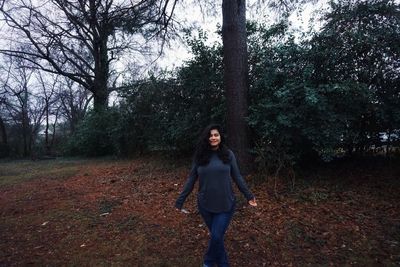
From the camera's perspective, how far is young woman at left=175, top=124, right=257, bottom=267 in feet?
12.1

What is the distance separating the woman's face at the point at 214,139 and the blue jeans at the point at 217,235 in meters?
0.77

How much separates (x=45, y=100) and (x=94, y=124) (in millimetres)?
11556

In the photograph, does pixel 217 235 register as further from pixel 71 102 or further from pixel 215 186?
pixel 71 102

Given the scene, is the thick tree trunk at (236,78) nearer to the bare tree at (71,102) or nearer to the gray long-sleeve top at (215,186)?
the gray long-sleeve top at (215,186)


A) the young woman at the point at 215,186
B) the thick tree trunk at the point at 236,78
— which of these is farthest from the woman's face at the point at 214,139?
the thick tree trunk at the point at 236,78

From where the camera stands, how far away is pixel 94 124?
16.4 metres

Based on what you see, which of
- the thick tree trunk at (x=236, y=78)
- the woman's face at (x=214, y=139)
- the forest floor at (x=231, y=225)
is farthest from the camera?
the thick tree trunk at (x=236, y=78)

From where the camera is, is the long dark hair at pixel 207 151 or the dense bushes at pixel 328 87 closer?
the long dark hair at pixel 207 151

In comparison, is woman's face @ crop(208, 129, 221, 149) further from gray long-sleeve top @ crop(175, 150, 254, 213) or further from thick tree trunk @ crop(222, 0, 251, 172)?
thick tree trunk @ crop(222, 0, 251, 172)

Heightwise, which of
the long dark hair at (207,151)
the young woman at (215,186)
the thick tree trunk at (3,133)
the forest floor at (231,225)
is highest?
the thick tree trunk at (3,133)

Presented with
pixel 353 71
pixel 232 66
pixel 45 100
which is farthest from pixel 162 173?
pixel 45 100

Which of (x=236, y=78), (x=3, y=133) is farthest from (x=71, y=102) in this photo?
(x=236, y=78)

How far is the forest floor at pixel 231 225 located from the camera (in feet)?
14.1

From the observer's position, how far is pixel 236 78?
23.5ft
